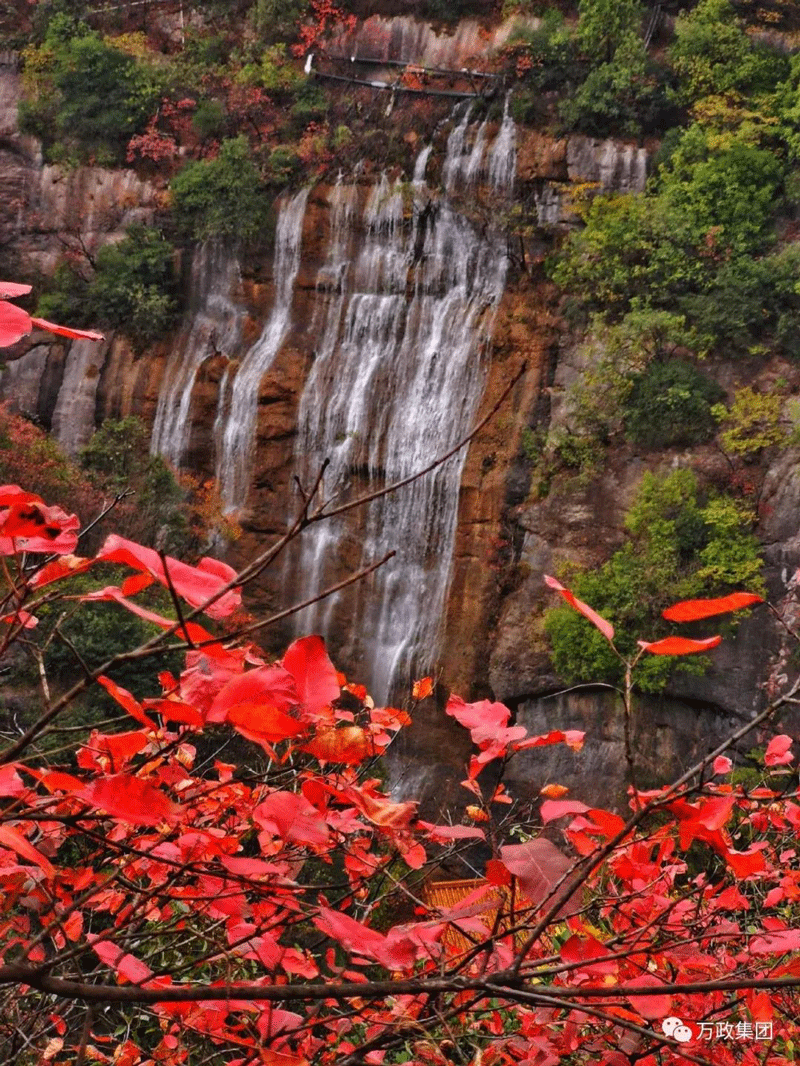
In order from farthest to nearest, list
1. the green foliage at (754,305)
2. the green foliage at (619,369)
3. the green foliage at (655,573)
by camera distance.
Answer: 1. the green foliage at (619,369)
2. the green foliage at (754,305)
3. the green foliage at (655,573)

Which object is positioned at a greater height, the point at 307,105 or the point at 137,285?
the point at 307,105

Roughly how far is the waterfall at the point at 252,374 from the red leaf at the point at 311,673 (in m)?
11.3

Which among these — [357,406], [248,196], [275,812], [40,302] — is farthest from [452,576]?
[275,812]

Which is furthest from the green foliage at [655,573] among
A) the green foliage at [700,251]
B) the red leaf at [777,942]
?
the red leaf at [777,942]

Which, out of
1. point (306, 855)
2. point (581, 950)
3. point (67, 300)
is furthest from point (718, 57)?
point (581, 950)

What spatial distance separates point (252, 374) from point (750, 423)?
6348 mm

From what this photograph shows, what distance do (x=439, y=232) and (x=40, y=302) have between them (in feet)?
19.9

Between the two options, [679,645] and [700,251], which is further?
[700,251]

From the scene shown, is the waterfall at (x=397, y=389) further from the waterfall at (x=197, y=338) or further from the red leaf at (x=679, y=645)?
the red leaf at (x=679, y=645)

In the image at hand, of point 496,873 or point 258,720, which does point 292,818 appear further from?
point 496,873

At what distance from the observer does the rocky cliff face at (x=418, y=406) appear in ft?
34.0

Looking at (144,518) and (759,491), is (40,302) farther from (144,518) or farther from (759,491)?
(759,491)

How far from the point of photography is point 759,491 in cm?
987

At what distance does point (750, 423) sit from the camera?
33.0 feet
